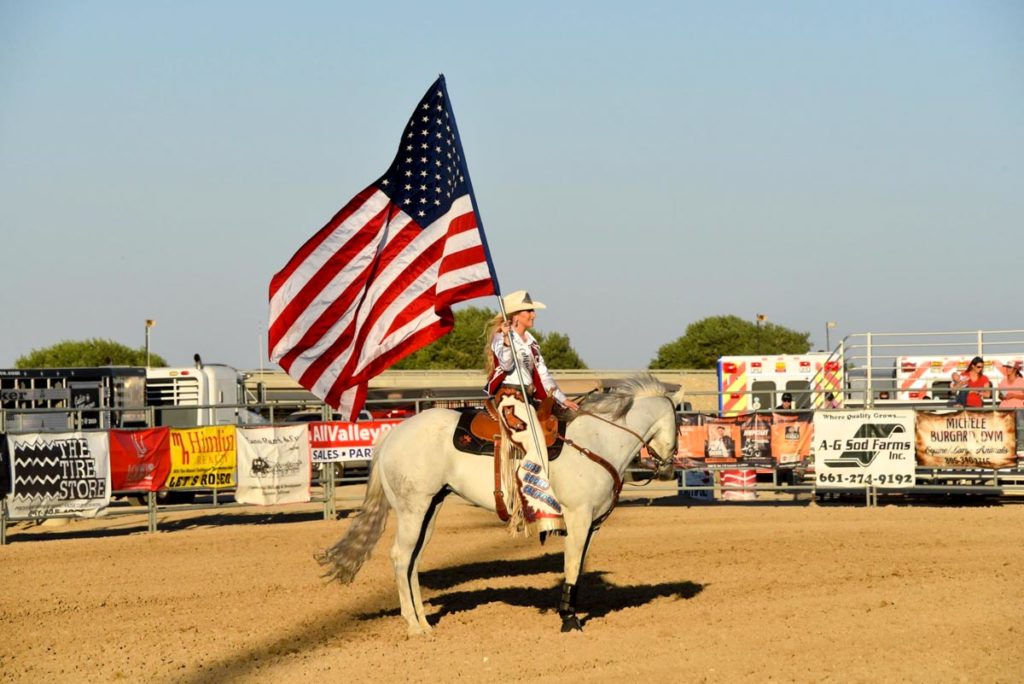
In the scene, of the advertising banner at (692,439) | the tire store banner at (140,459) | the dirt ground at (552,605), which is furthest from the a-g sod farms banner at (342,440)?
the advertising banner at (692,439)

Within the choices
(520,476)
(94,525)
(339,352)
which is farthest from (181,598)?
(94,525)

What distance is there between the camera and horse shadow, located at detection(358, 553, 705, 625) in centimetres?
1081

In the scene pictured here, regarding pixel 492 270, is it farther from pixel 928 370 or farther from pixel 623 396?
pixel 928 370

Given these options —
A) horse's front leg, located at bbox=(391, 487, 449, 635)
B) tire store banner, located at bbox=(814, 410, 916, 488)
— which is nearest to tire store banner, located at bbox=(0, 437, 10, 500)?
horse's front leg, located at bbox=(391, 487, 449, 635)

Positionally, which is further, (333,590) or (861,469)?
(861,469)

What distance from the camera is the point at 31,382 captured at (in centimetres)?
2664

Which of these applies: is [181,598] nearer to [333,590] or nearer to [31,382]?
[333,590]

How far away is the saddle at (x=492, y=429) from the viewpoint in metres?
9.81

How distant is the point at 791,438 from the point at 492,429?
1070cm

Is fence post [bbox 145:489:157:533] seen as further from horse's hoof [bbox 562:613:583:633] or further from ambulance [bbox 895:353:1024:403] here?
ambulance [bbox 895:353:1024:403]

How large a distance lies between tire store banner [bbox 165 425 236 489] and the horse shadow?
6.43 meters

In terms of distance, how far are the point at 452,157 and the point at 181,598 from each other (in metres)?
5.55

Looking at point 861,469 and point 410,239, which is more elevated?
point 410,239

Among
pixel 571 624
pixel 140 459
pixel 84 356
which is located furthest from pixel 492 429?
pixel 84 356
